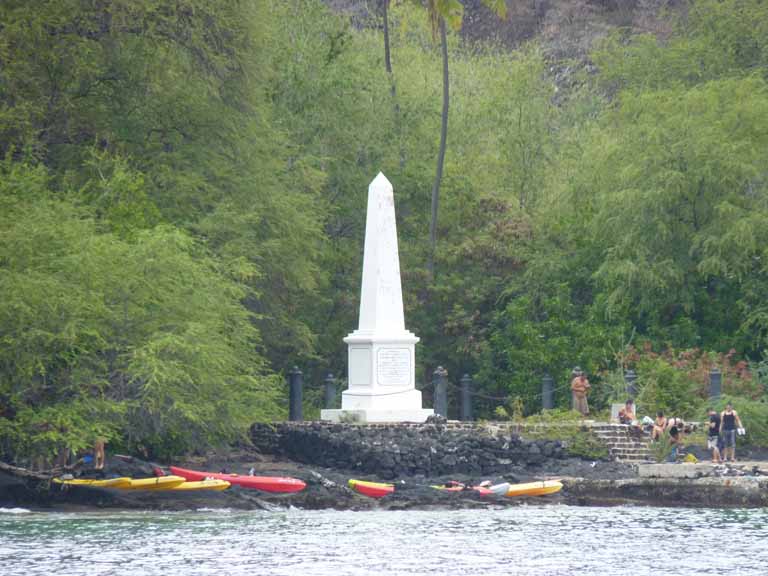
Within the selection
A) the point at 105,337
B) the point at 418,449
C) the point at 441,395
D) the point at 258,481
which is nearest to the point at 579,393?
the point at 441,395

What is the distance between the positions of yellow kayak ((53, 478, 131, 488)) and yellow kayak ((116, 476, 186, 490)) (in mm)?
86

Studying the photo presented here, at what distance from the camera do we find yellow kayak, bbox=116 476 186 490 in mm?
31031

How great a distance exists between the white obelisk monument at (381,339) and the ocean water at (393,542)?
5.68 m

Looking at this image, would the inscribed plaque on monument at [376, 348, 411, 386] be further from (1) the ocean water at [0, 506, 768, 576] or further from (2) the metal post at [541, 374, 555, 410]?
(1) the ocean water at [0, 506, 768, 576]

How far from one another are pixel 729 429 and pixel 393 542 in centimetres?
1059

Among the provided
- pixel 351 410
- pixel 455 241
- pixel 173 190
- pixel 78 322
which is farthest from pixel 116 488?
pixel 455 241

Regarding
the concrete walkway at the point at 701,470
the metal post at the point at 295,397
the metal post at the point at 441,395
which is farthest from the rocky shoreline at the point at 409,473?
the metal post at the point at 441,395

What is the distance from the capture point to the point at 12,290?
30.2m

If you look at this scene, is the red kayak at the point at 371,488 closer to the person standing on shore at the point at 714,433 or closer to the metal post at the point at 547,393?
the person standing on shore at the point at 714,433

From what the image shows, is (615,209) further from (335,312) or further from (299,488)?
(299,488)

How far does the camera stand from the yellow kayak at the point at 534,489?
32562 millimetres

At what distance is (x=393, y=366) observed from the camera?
121ft

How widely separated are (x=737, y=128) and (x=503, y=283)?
8065mm

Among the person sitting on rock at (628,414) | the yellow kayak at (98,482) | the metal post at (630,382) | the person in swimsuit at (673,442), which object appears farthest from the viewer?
the metal post at (630,382)
